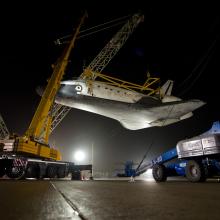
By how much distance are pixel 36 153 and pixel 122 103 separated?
15.3m

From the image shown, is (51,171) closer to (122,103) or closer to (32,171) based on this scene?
(32,171)

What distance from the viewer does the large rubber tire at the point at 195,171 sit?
40.9 ft

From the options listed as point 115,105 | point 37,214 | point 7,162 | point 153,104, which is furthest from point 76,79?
point 37,214

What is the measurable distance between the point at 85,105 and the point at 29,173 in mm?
16023

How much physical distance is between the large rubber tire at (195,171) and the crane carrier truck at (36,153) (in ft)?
40.7

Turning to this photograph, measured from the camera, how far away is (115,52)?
1933 inches

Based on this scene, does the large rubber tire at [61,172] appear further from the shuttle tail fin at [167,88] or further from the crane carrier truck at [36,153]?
the shuttle tail fin at [167,88]

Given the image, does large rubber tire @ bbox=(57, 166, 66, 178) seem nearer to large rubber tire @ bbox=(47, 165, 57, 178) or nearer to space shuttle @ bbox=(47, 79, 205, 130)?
large rubber tire @ bbox=(47, 165, 57, 178)

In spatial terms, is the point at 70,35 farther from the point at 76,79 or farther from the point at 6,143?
the point at 6,143

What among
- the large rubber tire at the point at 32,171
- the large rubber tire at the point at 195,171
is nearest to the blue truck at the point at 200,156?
the large rubber tire at the point at 195,171

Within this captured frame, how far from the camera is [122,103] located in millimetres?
33188

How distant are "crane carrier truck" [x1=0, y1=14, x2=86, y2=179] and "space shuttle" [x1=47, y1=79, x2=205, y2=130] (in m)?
2.64

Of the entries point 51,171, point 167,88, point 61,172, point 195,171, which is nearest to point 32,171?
point 51,171

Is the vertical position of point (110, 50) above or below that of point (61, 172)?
above
